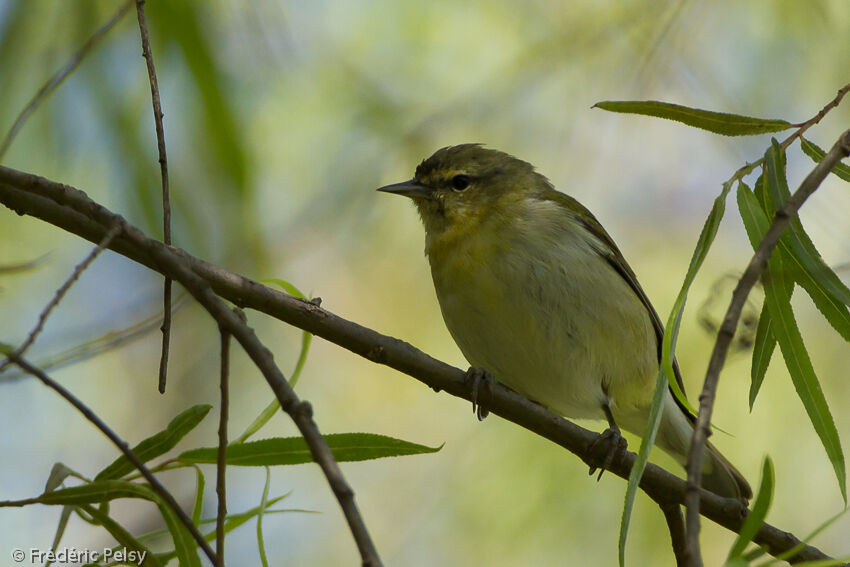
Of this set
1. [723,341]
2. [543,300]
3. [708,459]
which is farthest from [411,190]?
[723,341]

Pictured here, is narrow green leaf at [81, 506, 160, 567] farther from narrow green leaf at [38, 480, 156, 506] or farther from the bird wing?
the bird wing

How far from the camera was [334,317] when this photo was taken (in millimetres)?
2498

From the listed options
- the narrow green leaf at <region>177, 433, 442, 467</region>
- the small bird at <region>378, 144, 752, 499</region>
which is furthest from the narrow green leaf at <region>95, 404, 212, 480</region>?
the small bird at <region>378, 144, 752, 499</region>

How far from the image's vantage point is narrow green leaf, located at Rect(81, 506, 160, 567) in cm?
206

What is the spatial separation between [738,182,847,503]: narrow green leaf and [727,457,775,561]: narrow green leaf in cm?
54

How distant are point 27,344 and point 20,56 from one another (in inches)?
95.7

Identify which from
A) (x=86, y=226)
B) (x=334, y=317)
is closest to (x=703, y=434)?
(x=334, y=317)

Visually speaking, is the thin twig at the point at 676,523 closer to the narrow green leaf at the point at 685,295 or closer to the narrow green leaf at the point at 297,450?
the narrow green leaf at the point at 685,295

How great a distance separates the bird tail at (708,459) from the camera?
165 inches

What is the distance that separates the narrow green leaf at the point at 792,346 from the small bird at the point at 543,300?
111cm

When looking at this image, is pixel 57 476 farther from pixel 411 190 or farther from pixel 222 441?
pixel 411 190

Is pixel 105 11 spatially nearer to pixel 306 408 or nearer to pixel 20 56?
pixel 20 56

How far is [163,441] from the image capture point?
7.31ft

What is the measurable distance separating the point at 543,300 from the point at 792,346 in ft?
4.78
